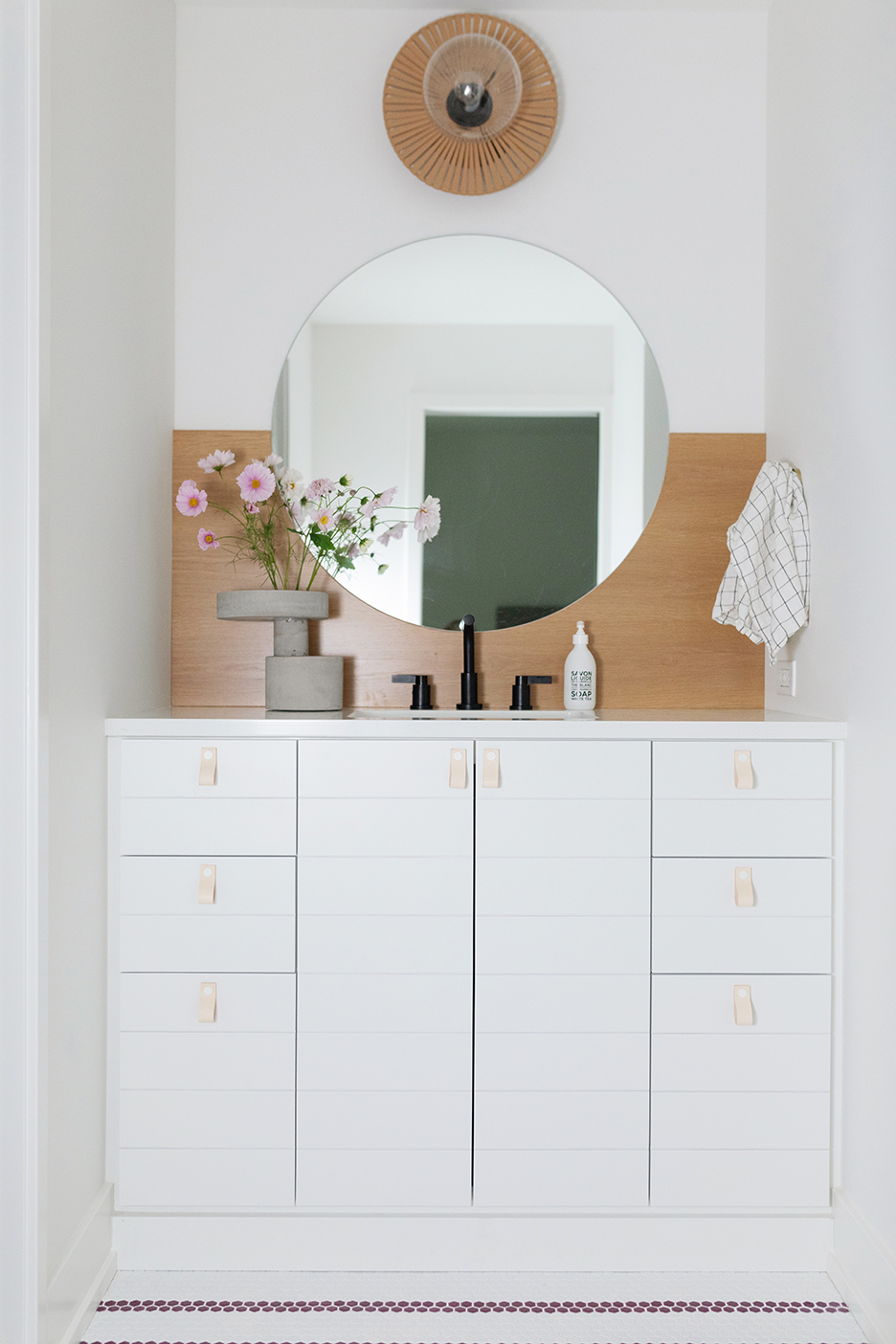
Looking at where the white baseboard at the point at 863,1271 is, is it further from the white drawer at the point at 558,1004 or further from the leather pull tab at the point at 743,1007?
the white drawer at the point at 558,1004

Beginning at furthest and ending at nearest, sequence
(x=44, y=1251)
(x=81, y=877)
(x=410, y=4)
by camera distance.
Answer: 1. (x=410, y=4)
2. (x=81, y=877)
3. (x=44, y=1251)

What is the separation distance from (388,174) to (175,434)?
2.58 ft

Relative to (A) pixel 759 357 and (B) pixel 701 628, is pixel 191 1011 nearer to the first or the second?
(B) pixel 701 628

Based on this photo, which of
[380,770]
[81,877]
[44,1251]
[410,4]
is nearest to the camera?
[44,1251]

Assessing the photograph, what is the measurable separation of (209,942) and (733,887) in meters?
0.98

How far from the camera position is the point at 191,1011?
184 cm

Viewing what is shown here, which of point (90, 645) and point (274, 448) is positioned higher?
point (274, 448)

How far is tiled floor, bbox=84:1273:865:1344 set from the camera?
1.71m

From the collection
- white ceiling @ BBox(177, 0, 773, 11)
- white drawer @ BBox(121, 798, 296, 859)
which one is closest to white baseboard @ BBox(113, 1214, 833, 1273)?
white drawer @ BBox(121, 798, 296, 859)

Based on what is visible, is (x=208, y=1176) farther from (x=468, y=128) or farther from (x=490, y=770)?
(x=468, y=128)

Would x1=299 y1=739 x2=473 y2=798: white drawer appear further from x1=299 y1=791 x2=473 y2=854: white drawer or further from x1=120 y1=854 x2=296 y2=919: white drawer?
x1=120 y1=854 x2=296 y2=919: white drawer

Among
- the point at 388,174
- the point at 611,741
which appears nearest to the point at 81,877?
the point at 611,741

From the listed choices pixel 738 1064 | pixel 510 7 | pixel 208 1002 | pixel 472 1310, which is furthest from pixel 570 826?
pixel 510 7

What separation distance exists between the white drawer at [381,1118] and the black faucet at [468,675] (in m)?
0.81
